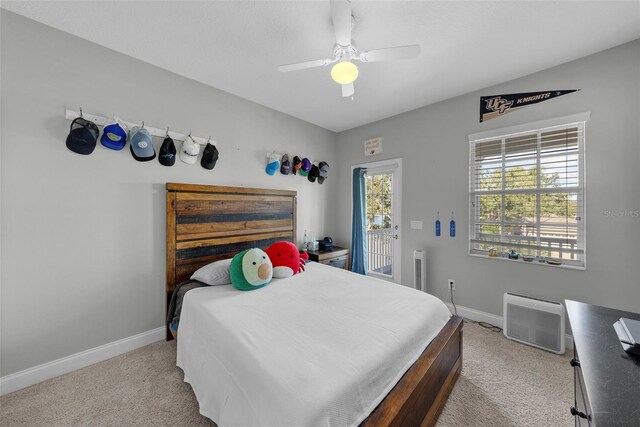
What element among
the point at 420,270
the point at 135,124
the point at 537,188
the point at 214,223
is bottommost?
the point at 420,270

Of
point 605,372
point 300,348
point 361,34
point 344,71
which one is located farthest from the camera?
point 361,34

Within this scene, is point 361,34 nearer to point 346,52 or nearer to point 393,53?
point 346,52

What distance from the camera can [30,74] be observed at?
1778mm

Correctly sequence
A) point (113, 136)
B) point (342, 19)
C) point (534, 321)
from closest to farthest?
1. point (342, 19)
2. point (113, 136)
3. point (534, 321)

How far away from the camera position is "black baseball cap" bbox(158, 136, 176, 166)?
2.31m

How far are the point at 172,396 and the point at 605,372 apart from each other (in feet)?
7.64

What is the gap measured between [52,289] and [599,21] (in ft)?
15.4

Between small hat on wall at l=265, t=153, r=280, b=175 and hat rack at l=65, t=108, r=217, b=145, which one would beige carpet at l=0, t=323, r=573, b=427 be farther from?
small hat on wall at l=265, t=153, r=280, b=175

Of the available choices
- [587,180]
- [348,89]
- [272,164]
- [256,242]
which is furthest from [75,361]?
[587,180]

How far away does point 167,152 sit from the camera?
2.32 meters

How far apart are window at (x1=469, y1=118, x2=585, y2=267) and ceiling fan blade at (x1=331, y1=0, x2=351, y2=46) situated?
2.06 meters

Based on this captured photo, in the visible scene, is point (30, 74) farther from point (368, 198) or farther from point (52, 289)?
point (368, 198)

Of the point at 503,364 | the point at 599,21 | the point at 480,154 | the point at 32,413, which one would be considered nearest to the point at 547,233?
the point at 480,154

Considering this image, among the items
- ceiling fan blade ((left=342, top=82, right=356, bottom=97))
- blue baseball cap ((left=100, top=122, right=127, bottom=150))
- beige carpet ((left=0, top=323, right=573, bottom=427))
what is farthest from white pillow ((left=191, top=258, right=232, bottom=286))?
ceiling fan blade ((left=342, top=82, right=356, bottom=97))
